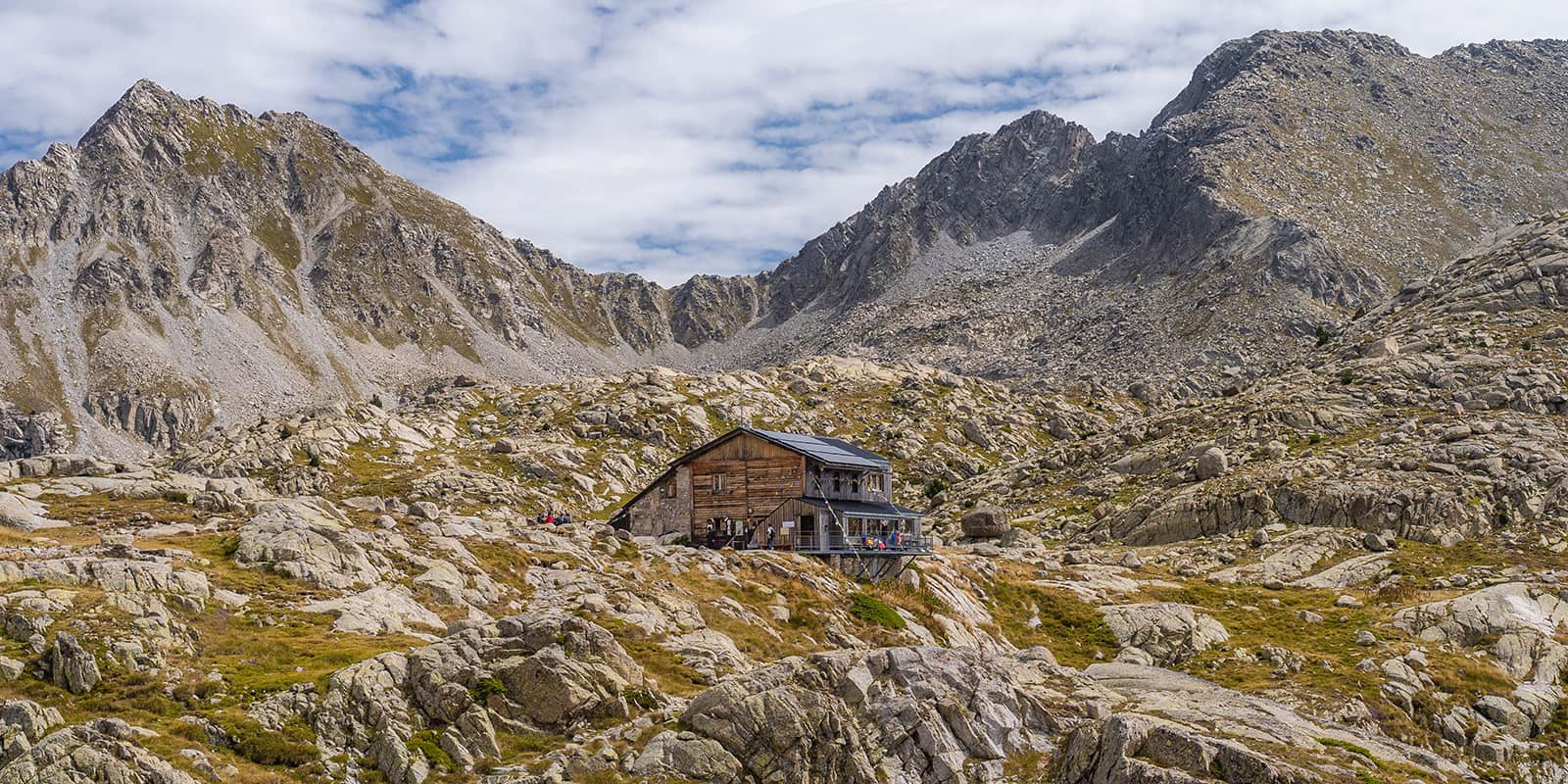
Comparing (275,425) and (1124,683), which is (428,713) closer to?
(1124,683)

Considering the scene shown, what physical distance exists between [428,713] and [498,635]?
4483 millimetres

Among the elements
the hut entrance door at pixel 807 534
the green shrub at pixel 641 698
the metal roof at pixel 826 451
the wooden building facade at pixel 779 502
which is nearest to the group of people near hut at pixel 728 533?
the wooden building facade at pixel 779 502

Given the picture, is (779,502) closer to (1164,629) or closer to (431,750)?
(1164,629)

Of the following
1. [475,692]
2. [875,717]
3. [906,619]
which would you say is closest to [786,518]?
[906,619]

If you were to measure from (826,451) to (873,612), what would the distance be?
1865 cm

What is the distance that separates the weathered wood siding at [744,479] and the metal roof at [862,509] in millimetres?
1839

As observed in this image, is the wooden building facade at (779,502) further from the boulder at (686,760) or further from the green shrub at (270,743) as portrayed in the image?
the green shrub at (270,743)

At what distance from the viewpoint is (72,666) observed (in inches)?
1223

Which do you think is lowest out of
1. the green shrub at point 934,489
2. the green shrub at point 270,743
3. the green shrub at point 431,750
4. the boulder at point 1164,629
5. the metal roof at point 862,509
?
the boulder at point 1164,629

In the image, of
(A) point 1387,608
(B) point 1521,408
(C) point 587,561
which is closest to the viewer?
(C) point 587,561

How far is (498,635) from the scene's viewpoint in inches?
1421

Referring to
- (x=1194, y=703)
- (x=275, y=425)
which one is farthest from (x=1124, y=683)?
(x=275, y=425)

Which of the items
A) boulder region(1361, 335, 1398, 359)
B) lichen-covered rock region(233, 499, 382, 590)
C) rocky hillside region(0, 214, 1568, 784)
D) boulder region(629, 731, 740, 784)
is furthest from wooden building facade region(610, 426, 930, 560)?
boulder region(1361, 335, 1398, 359)

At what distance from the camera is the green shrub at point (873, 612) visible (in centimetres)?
5459
